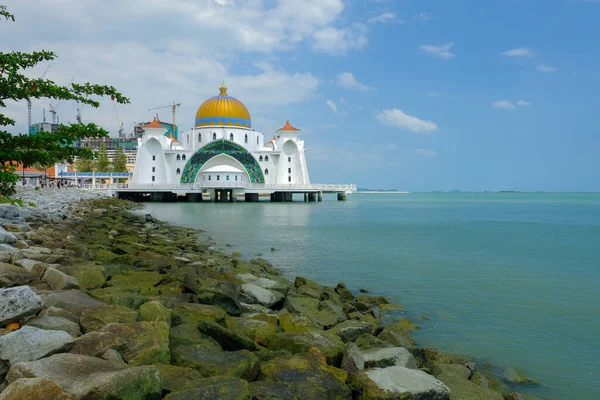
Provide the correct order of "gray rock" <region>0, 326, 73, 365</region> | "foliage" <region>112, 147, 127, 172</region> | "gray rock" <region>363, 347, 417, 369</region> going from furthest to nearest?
"foliage" <region>112, 147, 127, 172</region> < "gray rock" <region>363, 347, 417, 369</region> < "gray rock" <region>0, 326, 73, 365</region>

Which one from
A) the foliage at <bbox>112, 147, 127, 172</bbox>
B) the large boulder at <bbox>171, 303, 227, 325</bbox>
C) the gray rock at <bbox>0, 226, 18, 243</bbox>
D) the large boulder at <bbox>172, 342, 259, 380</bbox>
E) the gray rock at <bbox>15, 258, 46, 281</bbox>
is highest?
the foliage at <bbox>112, 147, 127, 172</bbox>

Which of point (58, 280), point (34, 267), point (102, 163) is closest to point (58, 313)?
point (58, 280)

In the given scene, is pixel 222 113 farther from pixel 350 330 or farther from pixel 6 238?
pixel 350 330

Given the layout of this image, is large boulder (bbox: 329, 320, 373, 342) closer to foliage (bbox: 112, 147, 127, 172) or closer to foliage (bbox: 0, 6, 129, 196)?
foliage (bbox: 0, 6, 129, 196)

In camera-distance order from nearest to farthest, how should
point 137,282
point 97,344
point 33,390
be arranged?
point 33,390
point 97,344
point 137,282

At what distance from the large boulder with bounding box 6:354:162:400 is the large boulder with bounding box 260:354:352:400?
125cm

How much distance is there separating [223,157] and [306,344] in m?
62.1

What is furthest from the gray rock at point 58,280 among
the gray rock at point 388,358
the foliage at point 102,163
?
the foliage at point 102,163

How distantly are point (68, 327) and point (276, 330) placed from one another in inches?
96.7

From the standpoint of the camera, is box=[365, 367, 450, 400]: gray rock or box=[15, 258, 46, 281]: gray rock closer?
box=[365, 367, 450, 400]: gray rock

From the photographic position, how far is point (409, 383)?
16.0 ft

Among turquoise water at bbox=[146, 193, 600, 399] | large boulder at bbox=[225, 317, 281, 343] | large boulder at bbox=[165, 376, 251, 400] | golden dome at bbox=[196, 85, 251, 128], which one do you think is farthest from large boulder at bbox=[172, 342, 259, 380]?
golden dome at bbox=[196, 85, 251, 128]

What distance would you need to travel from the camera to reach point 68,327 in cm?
480

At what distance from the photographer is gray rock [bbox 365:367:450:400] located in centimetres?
478
